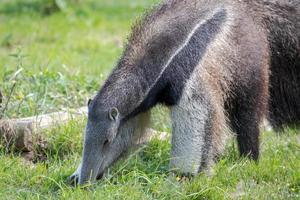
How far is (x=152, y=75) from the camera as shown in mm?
7094

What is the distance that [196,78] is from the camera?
280 inches

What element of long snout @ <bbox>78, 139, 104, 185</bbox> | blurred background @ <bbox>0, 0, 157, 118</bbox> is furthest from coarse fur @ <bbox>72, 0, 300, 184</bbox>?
blurred background @ <bbox>0, 0, 157, 118</bbox>

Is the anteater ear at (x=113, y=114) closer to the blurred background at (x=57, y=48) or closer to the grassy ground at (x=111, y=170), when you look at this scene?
the grassy ground at (x=111, y=170)

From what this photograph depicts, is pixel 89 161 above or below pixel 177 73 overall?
below

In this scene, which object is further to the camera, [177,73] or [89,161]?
[177,73]

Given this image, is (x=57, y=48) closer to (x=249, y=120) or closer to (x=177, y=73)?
(x=249, y=120)

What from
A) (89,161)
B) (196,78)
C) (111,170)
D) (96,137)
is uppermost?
(196,78)

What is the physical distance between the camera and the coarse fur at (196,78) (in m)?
7.02

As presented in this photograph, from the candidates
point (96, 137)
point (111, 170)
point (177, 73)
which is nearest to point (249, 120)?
point (177, 73)

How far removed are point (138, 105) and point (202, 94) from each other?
0.57 metres

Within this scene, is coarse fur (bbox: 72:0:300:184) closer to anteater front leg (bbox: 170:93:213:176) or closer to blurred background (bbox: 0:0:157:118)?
anteater front leg (bbox: 170:93:213:176)

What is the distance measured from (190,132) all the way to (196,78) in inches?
18.8

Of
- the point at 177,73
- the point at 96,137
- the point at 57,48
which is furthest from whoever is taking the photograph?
the point at 57,48

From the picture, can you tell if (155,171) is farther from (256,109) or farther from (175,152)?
(256,109)
